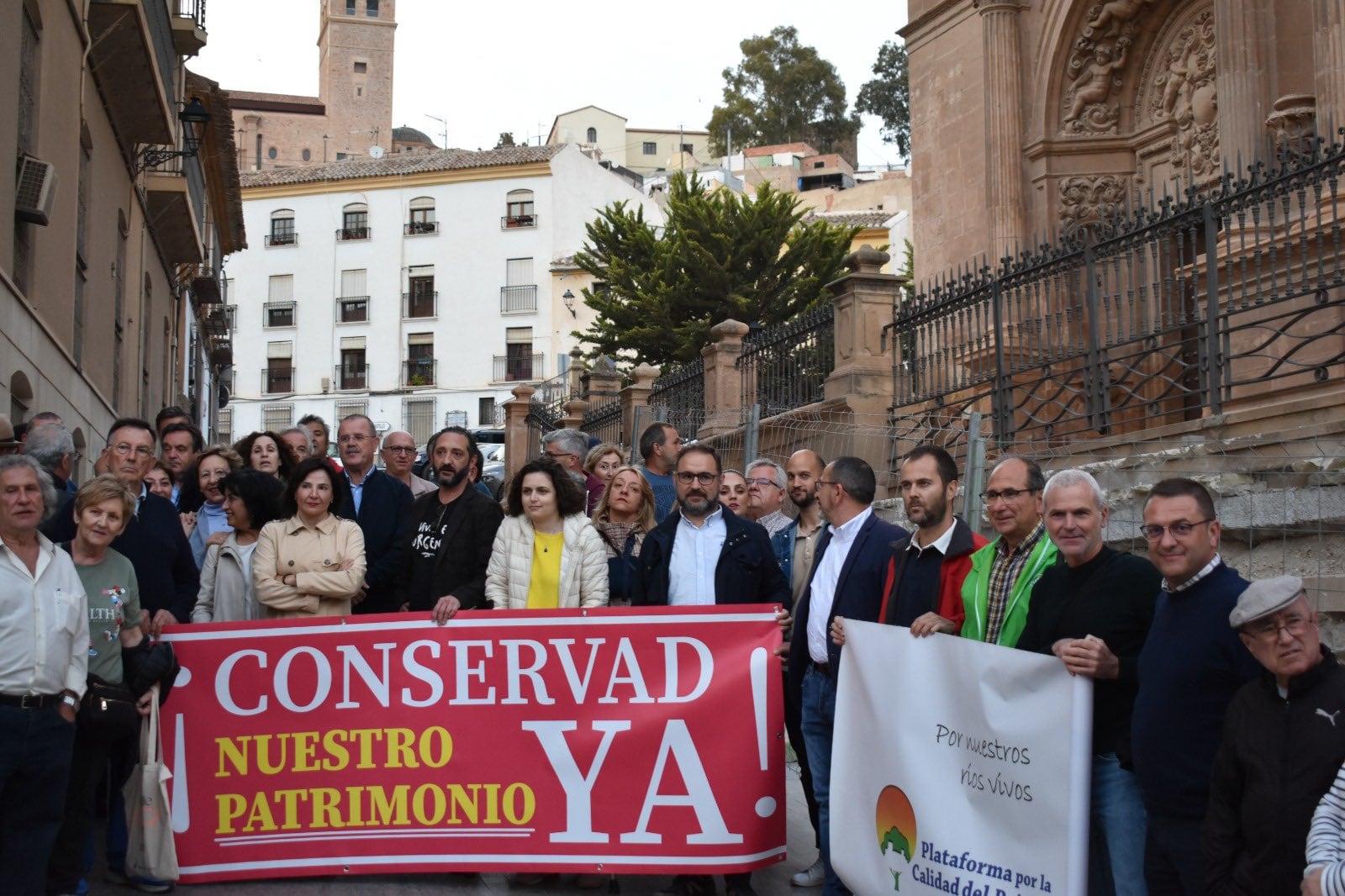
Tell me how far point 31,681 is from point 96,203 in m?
12.2

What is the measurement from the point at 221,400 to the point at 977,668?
129 feet

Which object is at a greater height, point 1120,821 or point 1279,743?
point 1279,743

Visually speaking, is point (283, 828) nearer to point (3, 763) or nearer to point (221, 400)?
point (3, 763)

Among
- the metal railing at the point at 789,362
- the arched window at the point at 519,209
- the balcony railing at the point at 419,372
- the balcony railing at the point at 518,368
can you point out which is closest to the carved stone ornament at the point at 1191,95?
the metal railing at the point at 789,362

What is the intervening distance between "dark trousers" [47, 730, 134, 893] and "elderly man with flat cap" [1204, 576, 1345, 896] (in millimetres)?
4338

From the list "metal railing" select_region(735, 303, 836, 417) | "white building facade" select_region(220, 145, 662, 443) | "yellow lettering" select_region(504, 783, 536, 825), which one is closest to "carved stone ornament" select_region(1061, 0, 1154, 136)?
"metal railing" select_region(735, 303, 836, 417)

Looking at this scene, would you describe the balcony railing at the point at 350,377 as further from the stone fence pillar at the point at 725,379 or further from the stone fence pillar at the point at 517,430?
the stone fence pillar at the point at 725,379

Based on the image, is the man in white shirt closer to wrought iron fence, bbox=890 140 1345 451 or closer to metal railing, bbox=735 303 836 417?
wrought iron fence, bbox=890 140 1345 451

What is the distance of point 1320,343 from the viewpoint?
11234 millimetres

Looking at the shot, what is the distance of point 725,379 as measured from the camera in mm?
15969

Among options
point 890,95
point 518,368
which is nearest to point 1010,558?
point 518,368

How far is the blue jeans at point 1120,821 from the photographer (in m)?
4.53

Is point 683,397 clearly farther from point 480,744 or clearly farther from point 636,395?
point 480,744

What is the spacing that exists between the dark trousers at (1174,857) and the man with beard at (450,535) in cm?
346
